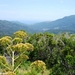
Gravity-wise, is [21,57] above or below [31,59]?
above

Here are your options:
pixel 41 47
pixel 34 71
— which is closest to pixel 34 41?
pixel 41 47

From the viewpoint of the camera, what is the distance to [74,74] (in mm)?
19094

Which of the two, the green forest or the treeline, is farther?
the treeline

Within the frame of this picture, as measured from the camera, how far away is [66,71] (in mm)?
19672

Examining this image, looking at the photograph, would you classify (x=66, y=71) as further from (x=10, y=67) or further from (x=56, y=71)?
(x=10, y=67)

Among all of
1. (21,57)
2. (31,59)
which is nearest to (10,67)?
(21,57)

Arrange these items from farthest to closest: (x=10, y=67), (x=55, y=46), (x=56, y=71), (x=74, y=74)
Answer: (x=55, y=46) → (x=56, y=71) → (x=74, y=74) → (x=10, y=67)

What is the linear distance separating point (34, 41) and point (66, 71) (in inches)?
392

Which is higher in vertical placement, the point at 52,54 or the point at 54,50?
the point at 54,50

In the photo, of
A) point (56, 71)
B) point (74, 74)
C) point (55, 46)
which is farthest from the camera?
point (55, 46)

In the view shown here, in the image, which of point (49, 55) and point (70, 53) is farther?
point (49, 55)

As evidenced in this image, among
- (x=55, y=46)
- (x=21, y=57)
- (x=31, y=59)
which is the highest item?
(x=21, y=57)

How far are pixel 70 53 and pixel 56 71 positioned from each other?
6.45 ft

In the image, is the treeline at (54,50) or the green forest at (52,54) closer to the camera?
the green forest at (52,54)
